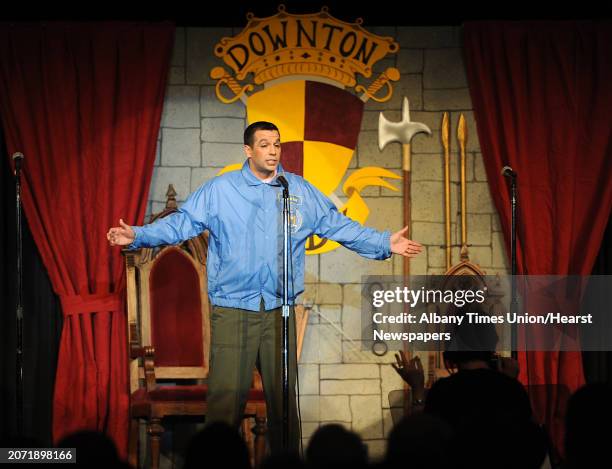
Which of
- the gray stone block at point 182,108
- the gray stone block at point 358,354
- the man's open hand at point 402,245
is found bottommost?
the gray stone block at point 358,354

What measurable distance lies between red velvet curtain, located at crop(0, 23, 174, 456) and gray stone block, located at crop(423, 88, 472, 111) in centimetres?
165

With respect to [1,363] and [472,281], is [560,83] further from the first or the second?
[1,363]

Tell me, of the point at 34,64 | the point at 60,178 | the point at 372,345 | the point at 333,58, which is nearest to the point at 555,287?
the point at 372,345

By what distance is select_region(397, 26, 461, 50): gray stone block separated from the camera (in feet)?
18.7

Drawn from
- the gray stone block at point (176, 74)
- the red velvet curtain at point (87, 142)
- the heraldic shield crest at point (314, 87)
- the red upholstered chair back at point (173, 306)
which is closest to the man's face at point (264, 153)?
the red upholstered chair back at point (173, 306)

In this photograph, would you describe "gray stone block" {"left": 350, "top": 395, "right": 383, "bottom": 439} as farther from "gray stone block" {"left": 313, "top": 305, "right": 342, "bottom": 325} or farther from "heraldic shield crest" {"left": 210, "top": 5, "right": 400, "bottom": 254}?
"heraldic shield crest" {"left": 210, "top": 5, "right": 400, "bottom": 254}

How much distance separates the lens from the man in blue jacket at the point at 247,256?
A: 4.34 metres

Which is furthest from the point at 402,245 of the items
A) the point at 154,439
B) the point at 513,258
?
the point at 154,439

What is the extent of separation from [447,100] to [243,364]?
232cm

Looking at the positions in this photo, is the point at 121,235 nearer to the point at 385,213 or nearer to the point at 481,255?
the point at 385,213

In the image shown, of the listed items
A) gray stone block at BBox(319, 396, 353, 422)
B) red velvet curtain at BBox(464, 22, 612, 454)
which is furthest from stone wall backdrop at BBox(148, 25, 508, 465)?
red velvet curtain at BBox(464, 22, 612, 454)

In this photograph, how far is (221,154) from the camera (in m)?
5.62

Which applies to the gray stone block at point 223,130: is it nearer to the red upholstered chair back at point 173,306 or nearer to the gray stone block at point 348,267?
the red upholstered chair back at point 173,306

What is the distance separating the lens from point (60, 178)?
18.0 ft
